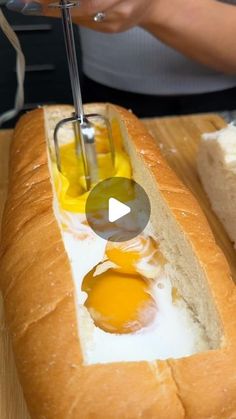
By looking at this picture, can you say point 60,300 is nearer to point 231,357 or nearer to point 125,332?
point 125,332

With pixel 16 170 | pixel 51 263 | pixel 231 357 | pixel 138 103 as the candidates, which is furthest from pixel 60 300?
pixel 138 103

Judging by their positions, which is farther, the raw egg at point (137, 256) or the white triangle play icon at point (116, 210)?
the white triangle play icon at point (116, 210)

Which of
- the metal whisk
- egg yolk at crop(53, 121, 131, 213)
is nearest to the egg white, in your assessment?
egg yolk at crop(53, 121, 131, 213)

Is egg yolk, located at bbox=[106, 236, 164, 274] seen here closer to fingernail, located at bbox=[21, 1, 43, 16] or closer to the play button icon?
the play button icon

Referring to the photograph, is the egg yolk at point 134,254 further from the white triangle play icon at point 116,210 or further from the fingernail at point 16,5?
the fingernail at point 16,5

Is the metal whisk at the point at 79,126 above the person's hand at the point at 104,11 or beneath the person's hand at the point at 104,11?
beneath

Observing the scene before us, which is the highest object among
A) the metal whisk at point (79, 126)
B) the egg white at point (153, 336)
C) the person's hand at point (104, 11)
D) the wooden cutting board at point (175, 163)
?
the person's hand at point (104, 11)

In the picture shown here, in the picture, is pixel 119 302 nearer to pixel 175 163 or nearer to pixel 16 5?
pixel 16 5

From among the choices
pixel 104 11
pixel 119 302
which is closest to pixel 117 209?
pixel 119 302

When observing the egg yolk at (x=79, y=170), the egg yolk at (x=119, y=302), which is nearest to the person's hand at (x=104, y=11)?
the egg yolk at (x=79, y=170)

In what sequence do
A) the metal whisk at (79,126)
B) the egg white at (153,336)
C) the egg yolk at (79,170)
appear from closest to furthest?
the egg white at (153,336) → the metal whisk at (79,126) → the egg yolk at (79,170)
